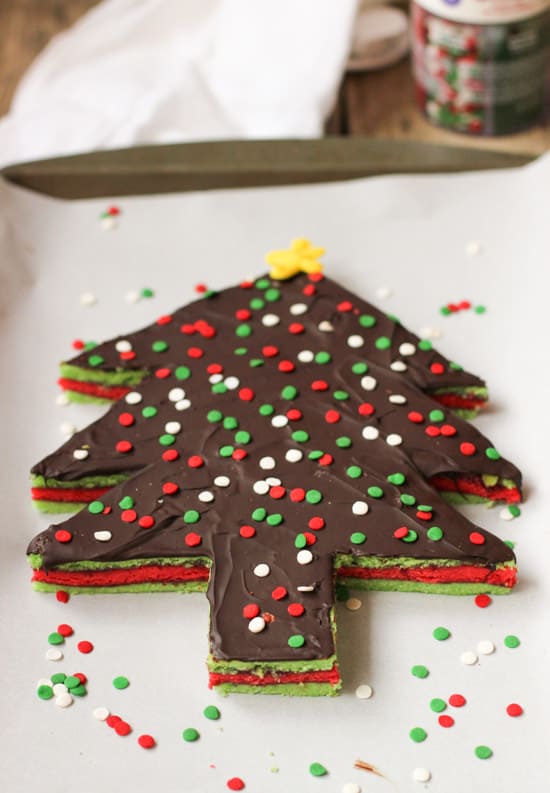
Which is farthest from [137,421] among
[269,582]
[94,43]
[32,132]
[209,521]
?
[94,43]

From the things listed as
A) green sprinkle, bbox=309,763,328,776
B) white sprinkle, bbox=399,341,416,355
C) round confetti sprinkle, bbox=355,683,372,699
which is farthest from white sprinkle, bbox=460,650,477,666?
white sprinkle, bbox=399,341,416,355

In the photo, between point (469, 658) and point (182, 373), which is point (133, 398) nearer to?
point (182, 373)

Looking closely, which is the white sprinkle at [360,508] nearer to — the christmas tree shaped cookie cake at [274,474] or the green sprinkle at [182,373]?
the christmas tree shaped cookie cake at [274,474]

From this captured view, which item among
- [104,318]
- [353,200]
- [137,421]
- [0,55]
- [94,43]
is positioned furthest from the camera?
[0,55]

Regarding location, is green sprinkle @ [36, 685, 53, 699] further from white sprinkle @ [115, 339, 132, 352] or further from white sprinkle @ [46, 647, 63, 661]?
white sprinkle @ [115, 339, 132, 352]

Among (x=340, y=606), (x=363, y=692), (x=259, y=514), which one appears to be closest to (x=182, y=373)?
(x=259, y=514)

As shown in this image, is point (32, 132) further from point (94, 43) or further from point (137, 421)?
point (137, 421)
